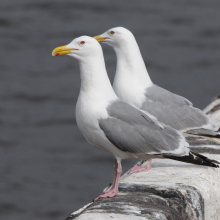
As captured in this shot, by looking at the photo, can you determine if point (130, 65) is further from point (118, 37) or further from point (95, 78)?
point (95, 78)

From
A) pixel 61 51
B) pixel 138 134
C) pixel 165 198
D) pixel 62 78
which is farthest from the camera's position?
pixel 62 78

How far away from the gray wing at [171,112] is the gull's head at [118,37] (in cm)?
59

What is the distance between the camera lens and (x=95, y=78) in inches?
181

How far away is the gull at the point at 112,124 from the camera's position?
443cm

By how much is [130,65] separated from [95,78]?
4.18ft

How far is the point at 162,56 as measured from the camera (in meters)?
14.3

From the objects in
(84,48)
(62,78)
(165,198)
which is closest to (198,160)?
(165,198)

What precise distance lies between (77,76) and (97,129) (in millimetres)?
9052

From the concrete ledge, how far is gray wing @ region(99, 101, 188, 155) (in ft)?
0.73

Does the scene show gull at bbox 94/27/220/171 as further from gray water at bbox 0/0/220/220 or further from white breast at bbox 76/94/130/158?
gray water at bbox 0/0/220/220

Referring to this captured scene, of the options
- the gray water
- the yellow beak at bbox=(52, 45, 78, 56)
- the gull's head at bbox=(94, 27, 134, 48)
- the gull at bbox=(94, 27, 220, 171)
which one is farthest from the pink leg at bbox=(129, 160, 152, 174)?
the gray water

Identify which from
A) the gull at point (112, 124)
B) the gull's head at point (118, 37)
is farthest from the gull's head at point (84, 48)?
the gull's head at point (118, 37)

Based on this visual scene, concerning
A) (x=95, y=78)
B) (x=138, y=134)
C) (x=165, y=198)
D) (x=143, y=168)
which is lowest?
(x=165, y=198)

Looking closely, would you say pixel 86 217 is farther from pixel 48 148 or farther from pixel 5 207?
pixel 48 148
